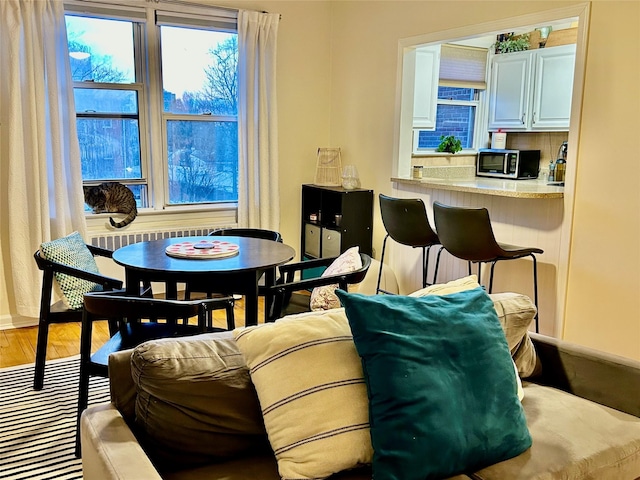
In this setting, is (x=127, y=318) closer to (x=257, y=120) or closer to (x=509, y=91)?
(x=257, y=120)

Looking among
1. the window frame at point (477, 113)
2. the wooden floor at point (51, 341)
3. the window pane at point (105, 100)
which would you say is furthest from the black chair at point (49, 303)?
the window frame at point (477, 113)

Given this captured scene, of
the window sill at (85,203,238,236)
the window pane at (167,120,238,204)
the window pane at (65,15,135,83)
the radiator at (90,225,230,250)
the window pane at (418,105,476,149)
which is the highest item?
the window pane at (65,15,135,83)

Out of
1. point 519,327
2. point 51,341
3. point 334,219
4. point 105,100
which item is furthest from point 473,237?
point 105,100

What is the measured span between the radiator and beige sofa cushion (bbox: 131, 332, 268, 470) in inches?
118

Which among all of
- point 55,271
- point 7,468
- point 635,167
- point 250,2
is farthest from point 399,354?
point 250,2

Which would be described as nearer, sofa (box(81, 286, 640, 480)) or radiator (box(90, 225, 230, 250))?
sofa (box(81, 286, 640, 480))

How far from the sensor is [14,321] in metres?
3.97

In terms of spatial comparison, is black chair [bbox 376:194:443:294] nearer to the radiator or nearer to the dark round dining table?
the dark round dining table

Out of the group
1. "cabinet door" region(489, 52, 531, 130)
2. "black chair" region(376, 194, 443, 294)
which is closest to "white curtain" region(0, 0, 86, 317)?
"black chair" region(376, 194, 443, 294)

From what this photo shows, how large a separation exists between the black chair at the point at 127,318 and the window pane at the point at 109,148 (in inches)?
76.1

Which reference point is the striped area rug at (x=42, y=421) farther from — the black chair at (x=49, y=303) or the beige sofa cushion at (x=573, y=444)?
the beige sofa cushion at (x=573, y=444)

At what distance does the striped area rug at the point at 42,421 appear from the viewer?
88.4 inches

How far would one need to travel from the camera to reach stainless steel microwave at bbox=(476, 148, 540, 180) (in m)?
4.81

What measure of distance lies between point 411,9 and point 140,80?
2.12 metres
